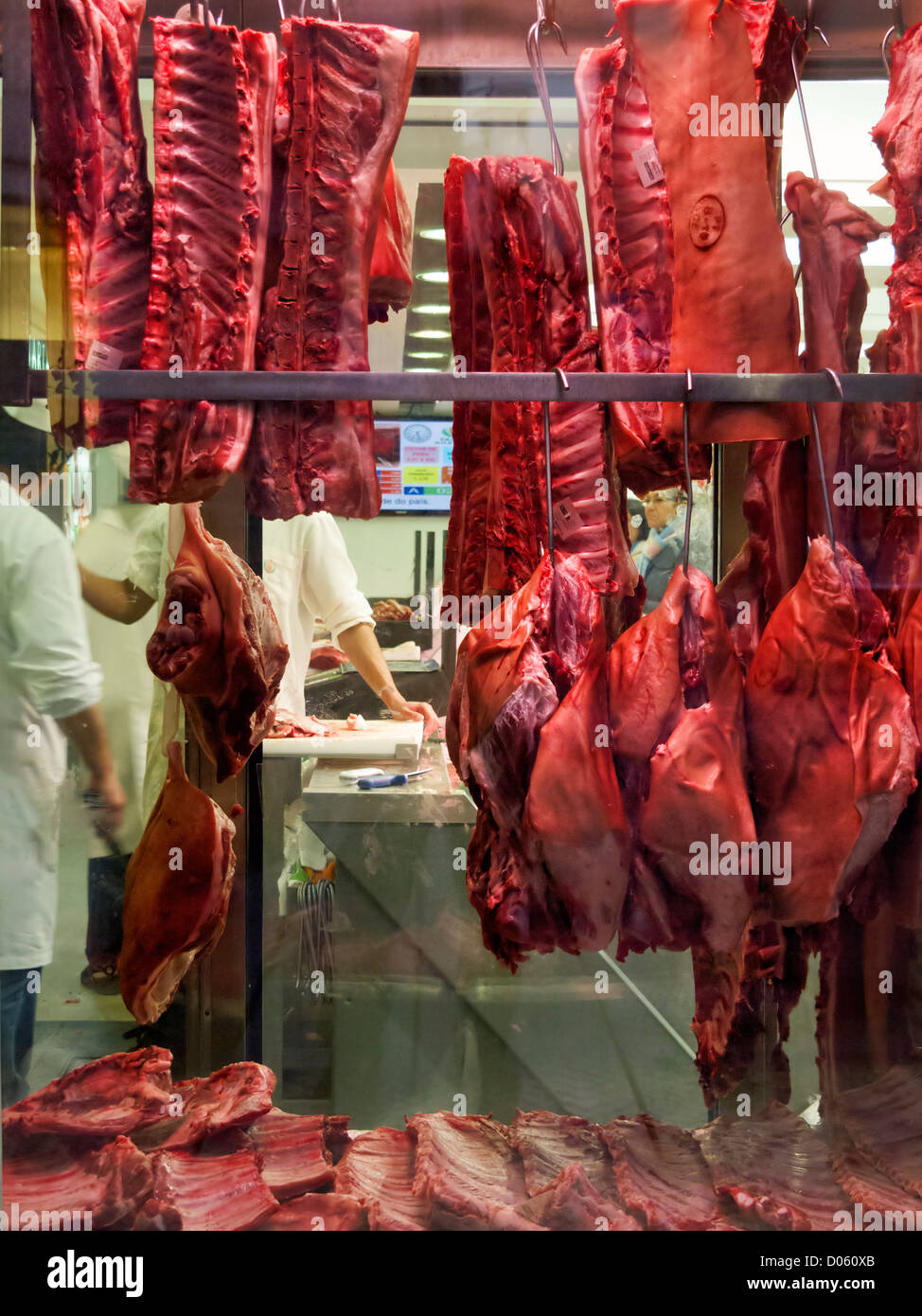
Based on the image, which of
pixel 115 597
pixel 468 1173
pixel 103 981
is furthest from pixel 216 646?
pixel 468 1173

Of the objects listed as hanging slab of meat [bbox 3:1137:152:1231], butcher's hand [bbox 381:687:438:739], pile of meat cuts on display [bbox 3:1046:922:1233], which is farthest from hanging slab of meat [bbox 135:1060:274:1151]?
butcher's hand [bbox 381:687:438:739]

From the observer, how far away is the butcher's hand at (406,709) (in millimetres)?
2807

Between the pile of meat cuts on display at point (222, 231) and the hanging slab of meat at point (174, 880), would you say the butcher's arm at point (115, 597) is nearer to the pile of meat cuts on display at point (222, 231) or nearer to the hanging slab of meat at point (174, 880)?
the hanging slab of meat at point (174, 880)

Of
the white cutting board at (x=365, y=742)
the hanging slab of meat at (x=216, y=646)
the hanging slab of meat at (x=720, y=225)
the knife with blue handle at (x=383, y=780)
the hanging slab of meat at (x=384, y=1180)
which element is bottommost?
the hanging slab of meat at (x=384, y=1180)

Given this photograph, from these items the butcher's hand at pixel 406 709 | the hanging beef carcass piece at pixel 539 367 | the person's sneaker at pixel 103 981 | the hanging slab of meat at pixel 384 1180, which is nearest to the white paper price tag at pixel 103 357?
the hanging beef carcass piece at pixel 539 367

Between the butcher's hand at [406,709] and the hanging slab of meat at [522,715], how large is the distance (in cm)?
70

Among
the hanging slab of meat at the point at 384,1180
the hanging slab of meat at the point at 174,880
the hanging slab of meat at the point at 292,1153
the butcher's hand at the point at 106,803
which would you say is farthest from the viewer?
the butcher's hand at the point at 106,803

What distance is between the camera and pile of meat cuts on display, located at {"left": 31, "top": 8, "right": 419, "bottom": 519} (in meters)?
2.05

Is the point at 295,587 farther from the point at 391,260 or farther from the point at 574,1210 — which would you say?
the point at 574,1210

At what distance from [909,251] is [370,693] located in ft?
5.20

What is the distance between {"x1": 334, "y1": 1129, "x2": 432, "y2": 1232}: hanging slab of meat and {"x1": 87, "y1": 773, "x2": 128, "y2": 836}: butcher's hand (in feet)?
3.20

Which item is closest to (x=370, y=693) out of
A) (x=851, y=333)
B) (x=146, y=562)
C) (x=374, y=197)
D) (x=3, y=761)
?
(x=146, y=562)

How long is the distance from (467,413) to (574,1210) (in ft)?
5.59
